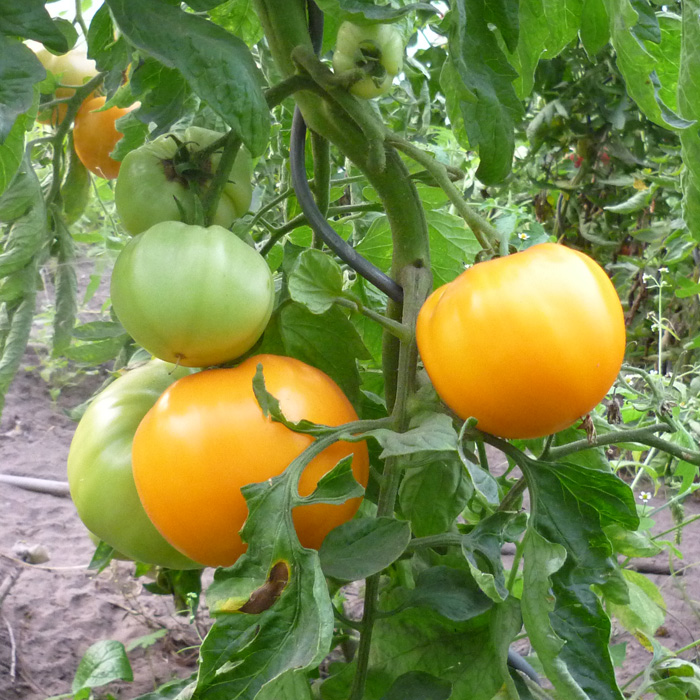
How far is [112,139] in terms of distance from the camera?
0.86m

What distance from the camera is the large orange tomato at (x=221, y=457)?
1.46 feet

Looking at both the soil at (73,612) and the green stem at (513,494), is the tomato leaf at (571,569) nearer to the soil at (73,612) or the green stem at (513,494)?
the green stem at (513,494)

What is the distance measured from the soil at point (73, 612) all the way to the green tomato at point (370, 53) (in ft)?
3.06

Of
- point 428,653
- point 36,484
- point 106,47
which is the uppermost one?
point 106,47

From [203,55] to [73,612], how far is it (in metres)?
1.18

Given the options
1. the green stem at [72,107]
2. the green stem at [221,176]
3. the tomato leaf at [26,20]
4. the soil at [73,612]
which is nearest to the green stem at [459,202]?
the green stem at [221,176]

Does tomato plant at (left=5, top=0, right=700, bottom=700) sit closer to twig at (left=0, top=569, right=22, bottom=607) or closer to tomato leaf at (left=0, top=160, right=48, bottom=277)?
tomato leaf at (left=0, top=160, right=48, bottom=277)

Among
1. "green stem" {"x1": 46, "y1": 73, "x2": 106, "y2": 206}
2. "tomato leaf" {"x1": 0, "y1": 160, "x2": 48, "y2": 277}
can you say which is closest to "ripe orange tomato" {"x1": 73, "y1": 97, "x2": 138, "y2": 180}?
"green stem" {"x1": 46, "y1": 73, "x2": 106, "y2": 206}

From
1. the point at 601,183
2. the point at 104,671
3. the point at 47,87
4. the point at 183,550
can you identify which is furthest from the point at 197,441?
the point at 601,183

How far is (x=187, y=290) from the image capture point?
44 cm

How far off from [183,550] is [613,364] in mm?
307

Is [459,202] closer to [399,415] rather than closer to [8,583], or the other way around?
[399,415]

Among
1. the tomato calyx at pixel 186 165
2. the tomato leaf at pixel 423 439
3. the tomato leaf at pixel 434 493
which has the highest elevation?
the tomato calyx at pixel 186 165

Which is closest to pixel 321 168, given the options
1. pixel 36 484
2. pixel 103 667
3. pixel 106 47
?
pixel 106 47
